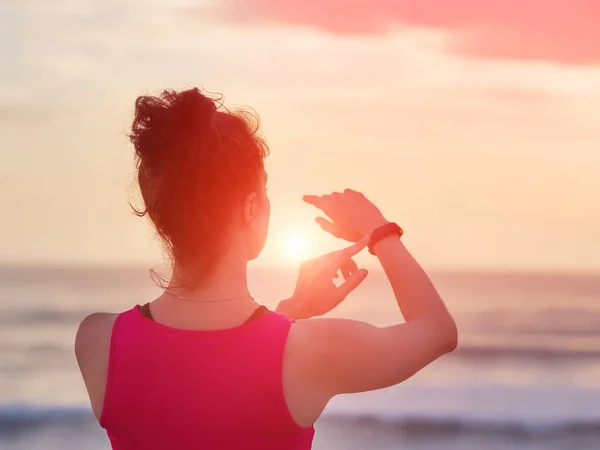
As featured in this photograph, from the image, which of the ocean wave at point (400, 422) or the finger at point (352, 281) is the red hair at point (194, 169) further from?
the ocean wave at point (400, 422)

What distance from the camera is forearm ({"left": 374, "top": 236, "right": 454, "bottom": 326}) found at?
1.92m

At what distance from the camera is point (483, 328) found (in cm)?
2634

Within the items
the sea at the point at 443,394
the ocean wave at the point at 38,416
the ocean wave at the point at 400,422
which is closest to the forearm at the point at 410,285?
the sea at the point at 443,394

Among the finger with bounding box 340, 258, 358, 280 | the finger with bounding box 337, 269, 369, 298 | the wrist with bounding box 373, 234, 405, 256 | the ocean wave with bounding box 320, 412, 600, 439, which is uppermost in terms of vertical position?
the wrist with bounding box 373, 234, 405, 256

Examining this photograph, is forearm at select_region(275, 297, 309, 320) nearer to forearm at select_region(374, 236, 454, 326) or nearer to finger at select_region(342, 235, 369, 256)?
finger at select_region(342, 235, 369, 256)

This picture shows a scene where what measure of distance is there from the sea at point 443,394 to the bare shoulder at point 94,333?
346 inches

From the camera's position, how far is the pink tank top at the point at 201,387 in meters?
1.97

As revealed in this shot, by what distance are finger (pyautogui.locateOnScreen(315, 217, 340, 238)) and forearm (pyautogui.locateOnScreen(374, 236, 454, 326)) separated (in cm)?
18

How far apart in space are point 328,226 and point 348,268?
11 cm

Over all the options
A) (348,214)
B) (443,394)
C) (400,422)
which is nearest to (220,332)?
(348,214)

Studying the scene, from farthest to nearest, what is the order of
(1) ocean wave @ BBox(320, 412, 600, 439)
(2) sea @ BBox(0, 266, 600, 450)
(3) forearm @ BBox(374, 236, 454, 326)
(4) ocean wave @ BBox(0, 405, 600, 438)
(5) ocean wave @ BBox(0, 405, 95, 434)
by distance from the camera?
1. (1) ocean wave @ BBox(320, 412, 600, 439)
2. (4) ocean wave @ BBox(0, 405, 600, 438)
3. (5) ocean wave @ BBox(0, 405, 95, 434)
4. (2) sea @ BBox(0, 266, 600, 450)
5. (3) forearm @ BBox(374, 236, 454, 326)

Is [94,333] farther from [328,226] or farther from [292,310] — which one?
[328,226]

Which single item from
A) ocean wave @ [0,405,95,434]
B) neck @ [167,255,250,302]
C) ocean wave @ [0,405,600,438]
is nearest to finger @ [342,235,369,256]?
neck @ [167,255,250,302]

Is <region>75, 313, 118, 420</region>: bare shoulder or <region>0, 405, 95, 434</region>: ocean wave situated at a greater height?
<region>0, 405, 95, 434</region>: ocean wave
